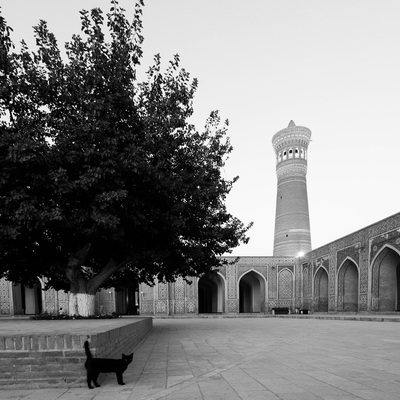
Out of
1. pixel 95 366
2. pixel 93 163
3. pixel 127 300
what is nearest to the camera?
pixel 95 366

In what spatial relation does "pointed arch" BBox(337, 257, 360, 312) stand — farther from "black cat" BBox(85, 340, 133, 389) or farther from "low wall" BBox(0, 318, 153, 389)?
"low wall" BBox(0, 318, 153, 389)

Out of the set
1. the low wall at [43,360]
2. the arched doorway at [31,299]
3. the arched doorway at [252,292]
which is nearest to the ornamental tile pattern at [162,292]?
the arched doorway at [252,292]

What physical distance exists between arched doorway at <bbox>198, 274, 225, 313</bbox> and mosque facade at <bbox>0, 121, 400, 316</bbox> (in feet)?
0.27

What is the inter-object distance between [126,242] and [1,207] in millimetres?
3029

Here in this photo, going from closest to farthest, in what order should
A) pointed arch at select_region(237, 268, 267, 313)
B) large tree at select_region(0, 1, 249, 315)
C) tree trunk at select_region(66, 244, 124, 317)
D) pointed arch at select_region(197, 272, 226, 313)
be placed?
1. large tree at select_region(0, 1, 249, 315)
2. tree trunk at select_region(66, 244, 124, 317)
3. pointed arch at select_region(237, 268, 267, 313)
4. pointed arch at select_region(197, 272, 226, 313)

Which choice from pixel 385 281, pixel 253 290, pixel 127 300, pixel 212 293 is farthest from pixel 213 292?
pixel 385 281

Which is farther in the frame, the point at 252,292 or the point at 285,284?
the point at 252,292

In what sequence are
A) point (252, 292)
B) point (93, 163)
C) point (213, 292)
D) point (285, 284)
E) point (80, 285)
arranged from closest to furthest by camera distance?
point (93, 163) < point (80, 285) < point (285, 284) < point (252, 292) < point (213, 292)

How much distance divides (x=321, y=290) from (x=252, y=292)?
746cm

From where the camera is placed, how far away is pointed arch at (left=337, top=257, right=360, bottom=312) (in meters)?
21.3

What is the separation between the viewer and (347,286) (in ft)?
70.8

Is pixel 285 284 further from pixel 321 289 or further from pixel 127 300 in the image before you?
pixel 127 300

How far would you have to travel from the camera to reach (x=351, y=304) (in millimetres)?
21203

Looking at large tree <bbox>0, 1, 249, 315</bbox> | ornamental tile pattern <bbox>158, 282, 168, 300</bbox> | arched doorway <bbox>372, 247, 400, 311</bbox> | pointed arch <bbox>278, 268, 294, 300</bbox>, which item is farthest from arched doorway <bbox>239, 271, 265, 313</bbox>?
large tree <bbox>0, 1, 249, 315</bbox>
